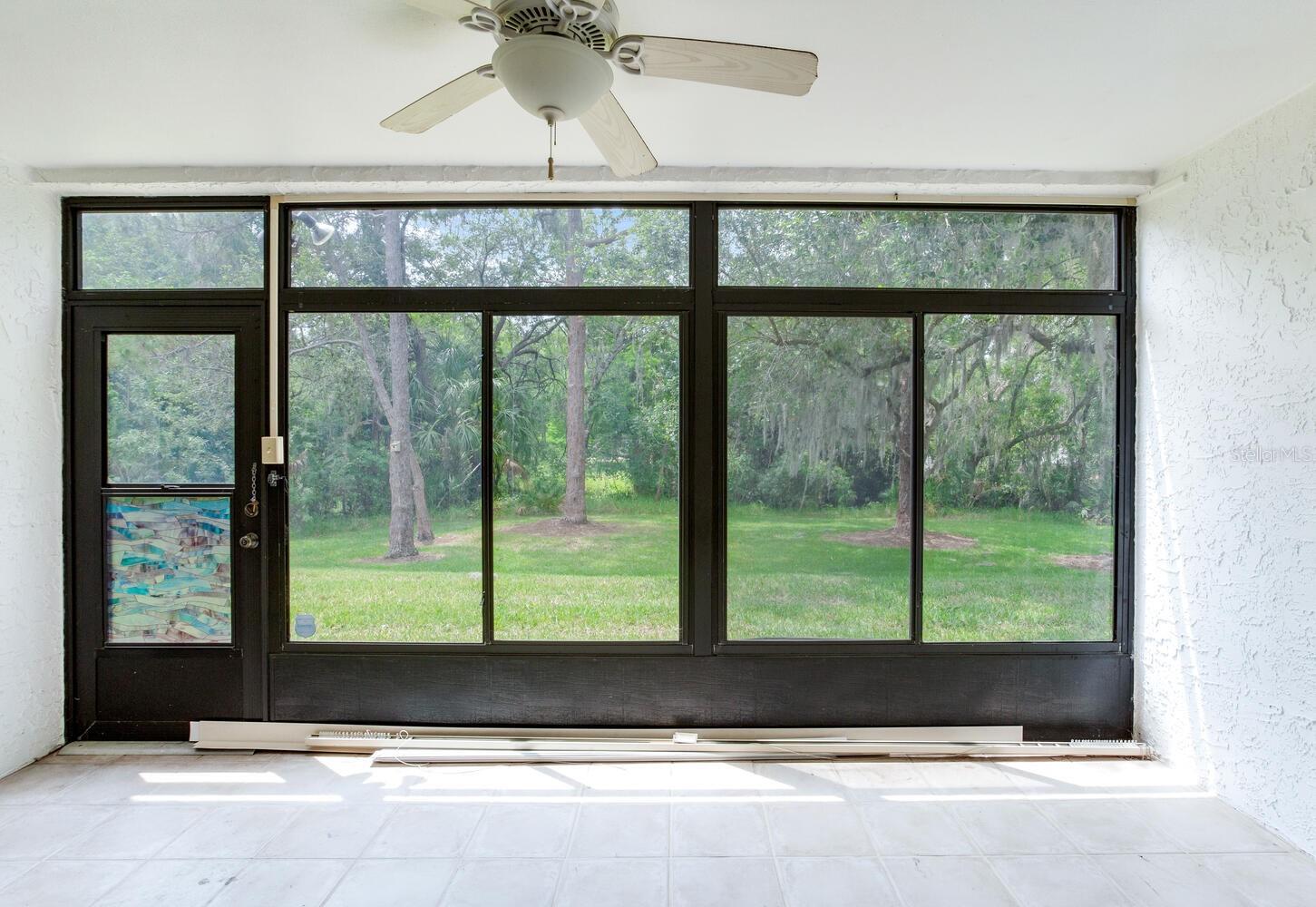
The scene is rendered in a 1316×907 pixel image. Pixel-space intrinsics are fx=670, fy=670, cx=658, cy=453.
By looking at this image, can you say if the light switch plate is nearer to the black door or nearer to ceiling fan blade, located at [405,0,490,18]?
the black door

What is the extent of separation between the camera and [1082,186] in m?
2.97

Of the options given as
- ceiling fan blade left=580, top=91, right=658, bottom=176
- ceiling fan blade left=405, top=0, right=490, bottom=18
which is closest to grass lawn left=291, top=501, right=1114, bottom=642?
ceiling fan blade left=580, top=91, right=658, bottom=176

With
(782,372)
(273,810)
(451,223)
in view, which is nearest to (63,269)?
(451,223)

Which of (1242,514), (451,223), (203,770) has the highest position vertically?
(451,223)

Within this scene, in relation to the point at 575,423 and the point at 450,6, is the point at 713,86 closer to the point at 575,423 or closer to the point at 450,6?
the point at 450,6

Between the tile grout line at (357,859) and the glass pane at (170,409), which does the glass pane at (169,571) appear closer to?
the glass pane at (170,409)

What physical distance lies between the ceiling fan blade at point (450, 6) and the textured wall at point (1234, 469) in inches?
109

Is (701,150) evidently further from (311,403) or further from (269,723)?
(269,723)

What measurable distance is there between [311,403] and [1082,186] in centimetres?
363

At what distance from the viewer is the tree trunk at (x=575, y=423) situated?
10.2ft

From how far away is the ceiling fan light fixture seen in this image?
1.57 metres

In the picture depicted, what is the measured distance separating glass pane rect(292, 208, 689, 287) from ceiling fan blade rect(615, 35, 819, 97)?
1423mm

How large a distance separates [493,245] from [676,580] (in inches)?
70.1

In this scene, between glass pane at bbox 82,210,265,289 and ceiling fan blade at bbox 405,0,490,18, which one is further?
glass pane at bbox 82,210,265,289
